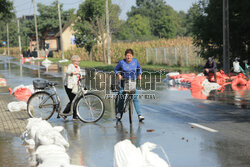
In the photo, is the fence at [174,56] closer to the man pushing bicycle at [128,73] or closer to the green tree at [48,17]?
the man pushing bicycle at [128,73]

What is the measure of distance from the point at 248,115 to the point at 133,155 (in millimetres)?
6573

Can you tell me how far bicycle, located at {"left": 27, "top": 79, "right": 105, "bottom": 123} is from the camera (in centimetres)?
1038

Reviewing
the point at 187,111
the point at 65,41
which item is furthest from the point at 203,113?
the point at 65,41

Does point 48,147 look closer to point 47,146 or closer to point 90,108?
point 47,146

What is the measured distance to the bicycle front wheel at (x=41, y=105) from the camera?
424 inches

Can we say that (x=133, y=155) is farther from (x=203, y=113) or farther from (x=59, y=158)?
(x=203, y=113)

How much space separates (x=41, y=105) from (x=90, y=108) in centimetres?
130

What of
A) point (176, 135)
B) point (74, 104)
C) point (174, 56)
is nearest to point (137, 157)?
point (176, 135)

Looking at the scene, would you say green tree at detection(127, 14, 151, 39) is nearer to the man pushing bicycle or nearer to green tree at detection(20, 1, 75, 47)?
green tree at detection(20, 1, 75, 47)

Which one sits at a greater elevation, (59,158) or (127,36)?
(127,36)

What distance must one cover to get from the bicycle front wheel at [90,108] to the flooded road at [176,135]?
0.70 ft

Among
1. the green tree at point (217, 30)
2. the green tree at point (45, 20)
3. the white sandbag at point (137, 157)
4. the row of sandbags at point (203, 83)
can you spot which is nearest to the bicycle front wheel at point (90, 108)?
the white sandbag at point (137, 157)

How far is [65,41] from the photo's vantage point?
87.2 metres

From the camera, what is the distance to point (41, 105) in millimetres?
10750
